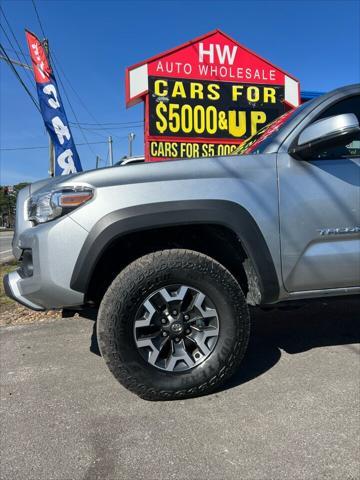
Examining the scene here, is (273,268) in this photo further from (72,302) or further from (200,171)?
(72,302)

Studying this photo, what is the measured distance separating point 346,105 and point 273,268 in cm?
130

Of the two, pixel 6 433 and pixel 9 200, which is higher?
pixel 9 200

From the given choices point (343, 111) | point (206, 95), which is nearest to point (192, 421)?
point (343, 111)

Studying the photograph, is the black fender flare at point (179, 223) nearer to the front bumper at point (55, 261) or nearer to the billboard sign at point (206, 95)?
the front bumper at point (55, 261)

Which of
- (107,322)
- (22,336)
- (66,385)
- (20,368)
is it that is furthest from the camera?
(22,336)

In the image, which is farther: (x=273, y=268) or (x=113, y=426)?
(x=273, y=268)

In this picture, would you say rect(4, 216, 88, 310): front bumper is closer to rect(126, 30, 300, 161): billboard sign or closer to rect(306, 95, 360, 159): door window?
rect(306, 95, 360, 159): door window

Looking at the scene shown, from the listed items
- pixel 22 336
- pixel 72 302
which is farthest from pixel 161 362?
pixel 22 336

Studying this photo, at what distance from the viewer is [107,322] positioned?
248 cm

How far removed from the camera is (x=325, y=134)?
8.29 feet

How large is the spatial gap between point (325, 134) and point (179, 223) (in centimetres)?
105

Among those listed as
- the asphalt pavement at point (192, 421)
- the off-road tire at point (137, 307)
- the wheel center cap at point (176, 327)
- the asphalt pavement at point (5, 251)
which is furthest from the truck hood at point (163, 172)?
the asphalt pavement at point (5, 251)

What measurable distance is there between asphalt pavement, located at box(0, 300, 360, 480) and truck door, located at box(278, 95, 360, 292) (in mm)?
718

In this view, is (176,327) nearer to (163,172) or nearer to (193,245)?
(193,245)
